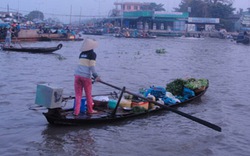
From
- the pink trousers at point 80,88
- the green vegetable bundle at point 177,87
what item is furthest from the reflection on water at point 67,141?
the green vegetable bundle at point 177,87

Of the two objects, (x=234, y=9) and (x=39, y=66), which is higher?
(x=234, y=9)

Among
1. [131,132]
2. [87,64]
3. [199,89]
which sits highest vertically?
[87,64]

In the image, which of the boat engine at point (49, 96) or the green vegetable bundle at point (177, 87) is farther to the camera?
the green vegetable bundle at point (177, 87)

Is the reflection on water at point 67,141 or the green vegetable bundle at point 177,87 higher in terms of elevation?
the green vegetable bundle at point 177,87

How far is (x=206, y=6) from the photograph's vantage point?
8250 centimetres

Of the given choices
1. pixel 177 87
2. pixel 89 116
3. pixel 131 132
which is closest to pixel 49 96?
pixel 89 116

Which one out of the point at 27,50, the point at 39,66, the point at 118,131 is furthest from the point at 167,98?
the point at 27,50

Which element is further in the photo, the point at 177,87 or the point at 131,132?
the point at 177,87

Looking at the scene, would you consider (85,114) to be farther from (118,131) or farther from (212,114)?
(212,114)

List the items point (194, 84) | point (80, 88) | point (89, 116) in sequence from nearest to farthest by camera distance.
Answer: point (80, 88) < point (89, 116) < point (194, 84)

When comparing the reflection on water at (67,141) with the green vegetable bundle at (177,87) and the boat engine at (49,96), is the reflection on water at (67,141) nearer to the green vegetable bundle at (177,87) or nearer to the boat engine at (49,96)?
the boat engine at (49,96)

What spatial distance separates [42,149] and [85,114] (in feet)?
5.18

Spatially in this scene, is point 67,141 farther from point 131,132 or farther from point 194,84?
point 194,84

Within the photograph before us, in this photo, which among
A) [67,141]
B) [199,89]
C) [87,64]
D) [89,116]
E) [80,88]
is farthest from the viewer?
[199,89]
